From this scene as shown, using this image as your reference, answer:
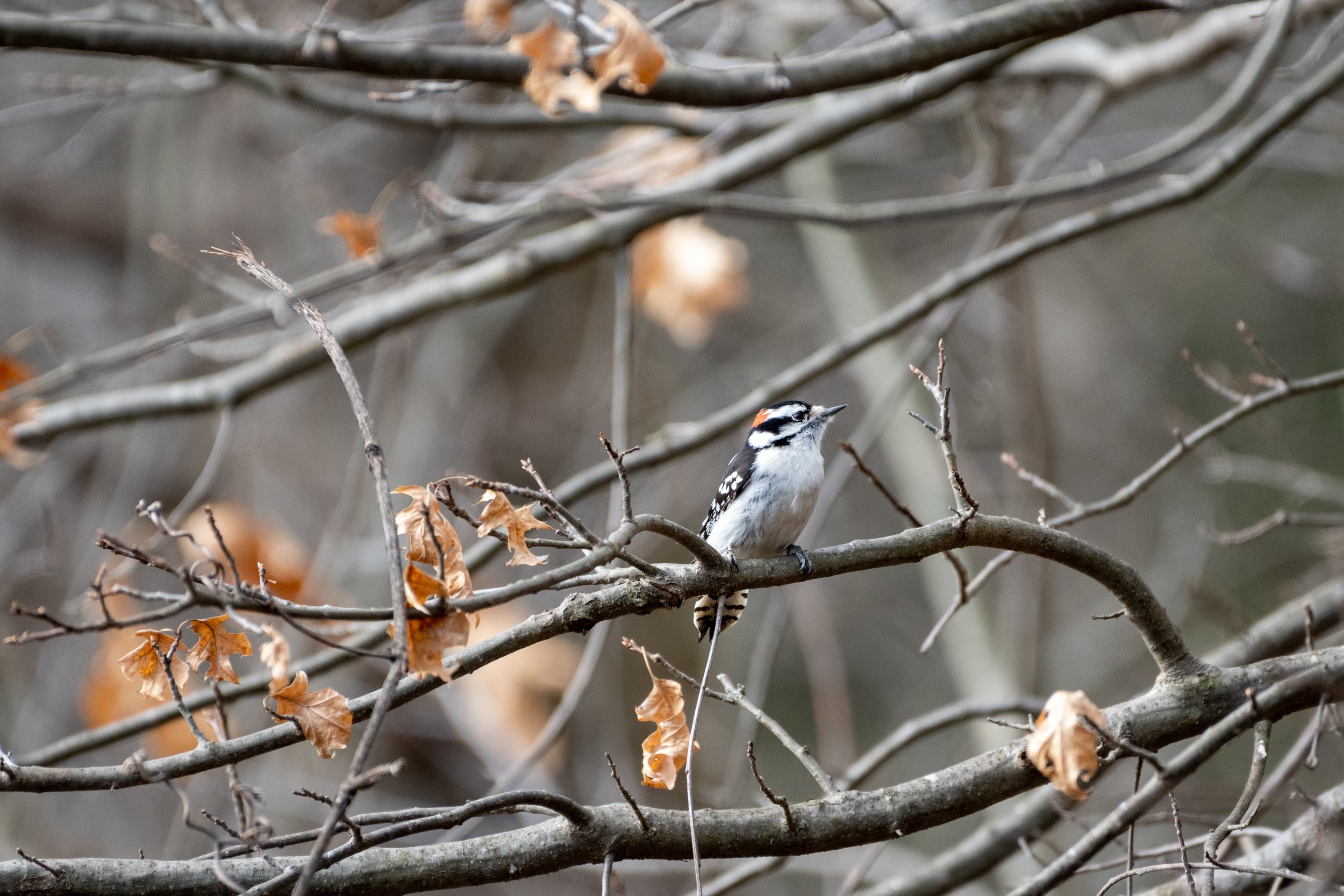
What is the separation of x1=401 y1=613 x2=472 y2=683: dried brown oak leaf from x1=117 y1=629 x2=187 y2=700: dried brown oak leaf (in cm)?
76

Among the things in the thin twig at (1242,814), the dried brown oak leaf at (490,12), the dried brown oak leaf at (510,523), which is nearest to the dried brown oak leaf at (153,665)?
the dried brown oak leaf at (510,523)

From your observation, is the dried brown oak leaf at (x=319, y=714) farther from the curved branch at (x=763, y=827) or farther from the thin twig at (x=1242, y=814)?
the thin twig at (x=1242, y=814)

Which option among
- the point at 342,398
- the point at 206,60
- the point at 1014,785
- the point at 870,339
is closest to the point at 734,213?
the point at 870,339

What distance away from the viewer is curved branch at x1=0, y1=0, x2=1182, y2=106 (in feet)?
10.6

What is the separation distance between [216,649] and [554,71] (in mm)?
1793

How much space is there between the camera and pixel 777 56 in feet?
11.8

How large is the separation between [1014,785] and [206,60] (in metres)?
3.32

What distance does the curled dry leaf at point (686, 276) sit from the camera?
23.0 ft

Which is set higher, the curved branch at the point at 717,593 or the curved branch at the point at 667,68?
the curved branch at the point at 667,68

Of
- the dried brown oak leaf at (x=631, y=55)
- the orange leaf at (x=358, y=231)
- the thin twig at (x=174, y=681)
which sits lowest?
the thin twig at (x=174, y=681)

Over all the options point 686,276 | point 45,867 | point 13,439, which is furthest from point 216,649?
point 686,276

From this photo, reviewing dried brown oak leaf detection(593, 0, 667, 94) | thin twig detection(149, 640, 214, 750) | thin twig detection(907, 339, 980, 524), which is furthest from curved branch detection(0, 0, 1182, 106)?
thin twig detection(149, 640, 214, 750)

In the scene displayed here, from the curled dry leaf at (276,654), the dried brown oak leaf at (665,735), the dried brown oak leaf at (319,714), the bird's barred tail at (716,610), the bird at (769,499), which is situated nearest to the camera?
the curled dry leaf at (276,654)

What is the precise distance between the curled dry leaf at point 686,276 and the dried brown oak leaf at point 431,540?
4906mm
